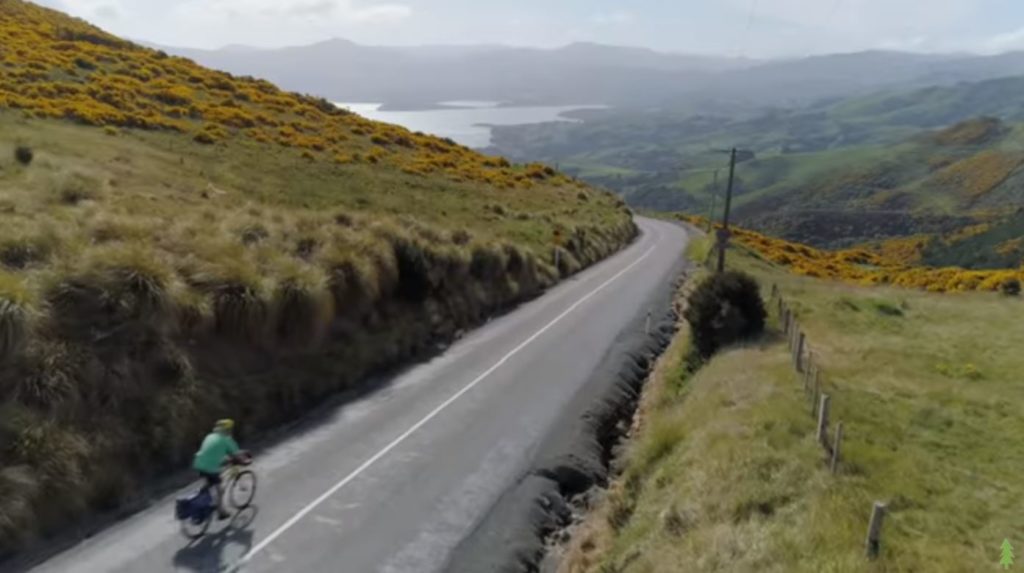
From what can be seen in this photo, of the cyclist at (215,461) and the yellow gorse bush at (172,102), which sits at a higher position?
the yellow gorse bush at (172,102)

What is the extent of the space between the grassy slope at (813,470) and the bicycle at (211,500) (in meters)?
5.95

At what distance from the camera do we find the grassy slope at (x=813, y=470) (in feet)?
37.1

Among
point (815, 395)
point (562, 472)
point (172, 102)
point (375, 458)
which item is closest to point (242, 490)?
A: point (375, 458)

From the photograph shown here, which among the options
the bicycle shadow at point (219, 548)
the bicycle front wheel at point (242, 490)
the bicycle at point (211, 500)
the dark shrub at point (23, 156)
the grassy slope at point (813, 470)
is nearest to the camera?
the grassy slope at point (813, 470)

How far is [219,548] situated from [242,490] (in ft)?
4.78

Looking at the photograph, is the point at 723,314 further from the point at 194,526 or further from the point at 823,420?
the point at 194,526

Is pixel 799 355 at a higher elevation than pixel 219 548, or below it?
higher

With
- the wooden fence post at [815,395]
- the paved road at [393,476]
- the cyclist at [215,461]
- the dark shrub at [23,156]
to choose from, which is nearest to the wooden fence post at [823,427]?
the wooden fence post at [815,395]

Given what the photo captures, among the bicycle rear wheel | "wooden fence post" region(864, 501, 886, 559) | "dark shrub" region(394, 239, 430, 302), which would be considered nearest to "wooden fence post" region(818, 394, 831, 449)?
"wooden fence post" region(864, 501, 886, 559)

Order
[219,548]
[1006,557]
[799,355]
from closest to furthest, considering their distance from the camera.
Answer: [1006,557]
[219,548]
[799,355]

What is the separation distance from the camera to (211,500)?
12883 millimetres

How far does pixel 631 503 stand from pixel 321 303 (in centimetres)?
953

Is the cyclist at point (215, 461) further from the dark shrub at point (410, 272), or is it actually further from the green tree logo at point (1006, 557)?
→ the dark shrub at point (410, 272)

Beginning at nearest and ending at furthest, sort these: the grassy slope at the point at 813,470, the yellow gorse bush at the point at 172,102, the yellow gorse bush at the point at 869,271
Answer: the grassy slope at the point at 813,470
the yellow gorse bush at the point at 172,102
the yellow gorse bush at the point at 869,271
